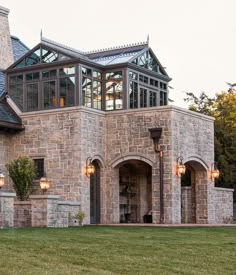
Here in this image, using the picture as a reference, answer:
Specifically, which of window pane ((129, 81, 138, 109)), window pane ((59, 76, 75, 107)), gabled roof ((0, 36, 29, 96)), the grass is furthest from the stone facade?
the grass

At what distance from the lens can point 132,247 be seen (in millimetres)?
13375

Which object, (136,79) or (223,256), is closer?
(223,256)

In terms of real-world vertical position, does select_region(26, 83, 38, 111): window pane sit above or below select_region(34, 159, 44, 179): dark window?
above

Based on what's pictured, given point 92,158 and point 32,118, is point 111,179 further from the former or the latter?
point 32,118

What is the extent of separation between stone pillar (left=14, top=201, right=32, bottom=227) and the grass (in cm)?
612

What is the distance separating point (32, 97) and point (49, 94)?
84 centimetres

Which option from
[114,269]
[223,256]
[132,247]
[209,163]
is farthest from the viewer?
[209,163]

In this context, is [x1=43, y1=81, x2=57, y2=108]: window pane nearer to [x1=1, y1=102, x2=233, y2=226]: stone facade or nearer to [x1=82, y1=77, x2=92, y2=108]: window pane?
[x1=1, y1=102, x2=233, y2=226]: stone facade

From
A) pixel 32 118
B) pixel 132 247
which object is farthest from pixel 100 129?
pixel 132 247

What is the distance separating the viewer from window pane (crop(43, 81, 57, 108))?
26.2 meters

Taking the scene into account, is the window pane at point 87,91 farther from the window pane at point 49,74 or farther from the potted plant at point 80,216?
the potted plant at point 80,216

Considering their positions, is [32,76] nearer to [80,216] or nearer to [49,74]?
[49,74]

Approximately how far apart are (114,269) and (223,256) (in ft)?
9.29

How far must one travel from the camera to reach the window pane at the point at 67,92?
25641mm
